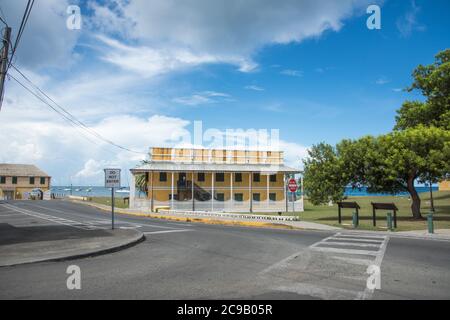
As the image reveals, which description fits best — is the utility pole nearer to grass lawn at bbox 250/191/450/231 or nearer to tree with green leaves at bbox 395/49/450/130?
grass lawn at bbox 250/191/450/231

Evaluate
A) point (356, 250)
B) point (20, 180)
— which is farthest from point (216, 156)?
point (20, 180)

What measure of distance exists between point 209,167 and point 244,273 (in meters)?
32.7

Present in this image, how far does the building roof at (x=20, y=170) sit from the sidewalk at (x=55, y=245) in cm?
6978

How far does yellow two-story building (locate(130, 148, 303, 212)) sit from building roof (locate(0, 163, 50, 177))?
1777 inches

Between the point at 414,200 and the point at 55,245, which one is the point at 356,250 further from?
the point at 414,200

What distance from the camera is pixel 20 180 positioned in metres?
76.1

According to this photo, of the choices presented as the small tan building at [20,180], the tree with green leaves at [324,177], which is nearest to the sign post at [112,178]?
the tree with green leaves at [324,177]

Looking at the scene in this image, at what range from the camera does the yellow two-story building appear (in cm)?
3941

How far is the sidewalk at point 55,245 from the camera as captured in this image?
9.36m
